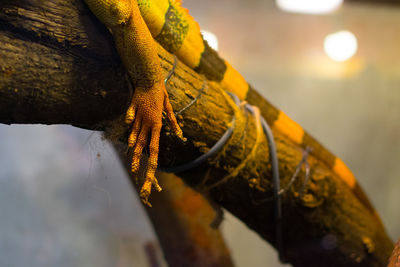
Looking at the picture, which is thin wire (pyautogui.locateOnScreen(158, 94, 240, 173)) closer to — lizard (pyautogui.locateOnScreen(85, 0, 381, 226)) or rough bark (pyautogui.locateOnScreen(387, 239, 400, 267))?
lizard (pyautogui.locateOnScreen(85, 0, 381, 226))

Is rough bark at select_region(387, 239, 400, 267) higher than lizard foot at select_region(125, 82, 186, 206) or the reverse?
higher

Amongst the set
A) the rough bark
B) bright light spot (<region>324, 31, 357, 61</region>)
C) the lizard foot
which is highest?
bright light spot (<region>324, 31, 357, 61</region>)

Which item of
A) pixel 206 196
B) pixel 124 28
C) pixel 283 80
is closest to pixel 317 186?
pixel 206 196

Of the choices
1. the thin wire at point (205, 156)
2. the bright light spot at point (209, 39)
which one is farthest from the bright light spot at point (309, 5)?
the thin wire at point (205, 156)

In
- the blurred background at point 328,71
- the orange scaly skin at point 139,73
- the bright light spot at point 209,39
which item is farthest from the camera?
the blurred background at point 328,71

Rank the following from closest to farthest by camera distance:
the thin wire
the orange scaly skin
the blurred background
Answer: the orange scaly skin → the thin wire → the blurred background

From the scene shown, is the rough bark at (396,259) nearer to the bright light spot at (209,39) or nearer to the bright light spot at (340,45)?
the bright light spot at (209,39)

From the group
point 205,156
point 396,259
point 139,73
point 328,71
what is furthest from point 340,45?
point 139,73

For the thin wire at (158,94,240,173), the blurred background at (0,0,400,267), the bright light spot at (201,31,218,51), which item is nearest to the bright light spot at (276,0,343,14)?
the blurred background at (0,0,400,267)

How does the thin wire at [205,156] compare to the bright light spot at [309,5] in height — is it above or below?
below
